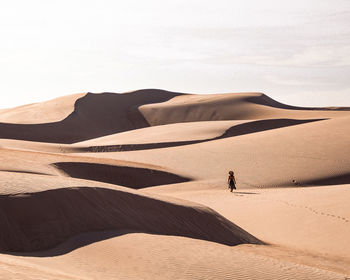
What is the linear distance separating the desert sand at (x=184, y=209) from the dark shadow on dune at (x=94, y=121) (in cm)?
1983

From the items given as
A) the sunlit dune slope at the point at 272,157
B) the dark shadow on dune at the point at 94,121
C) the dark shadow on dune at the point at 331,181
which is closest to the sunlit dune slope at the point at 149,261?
the dark shadow on dune at the point at 331,181

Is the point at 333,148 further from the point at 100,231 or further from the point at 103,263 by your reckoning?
the point at 103,263

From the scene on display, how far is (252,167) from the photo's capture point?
31422 millimetres

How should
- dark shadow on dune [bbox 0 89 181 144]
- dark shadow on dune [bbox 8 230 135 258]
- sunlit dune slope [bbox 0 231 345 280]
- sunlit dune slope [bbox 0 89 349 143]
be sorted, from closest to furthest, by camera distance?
sunlit dune slope [bbox 0 231 345 280] < dark shadow on dune [bbox 8 230 135 258] < dark shadow on dune [bbox 0 89 181 144] < sunlit dune slope [bbox 0 89 349 143]

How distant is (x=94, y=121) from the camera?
244 feet

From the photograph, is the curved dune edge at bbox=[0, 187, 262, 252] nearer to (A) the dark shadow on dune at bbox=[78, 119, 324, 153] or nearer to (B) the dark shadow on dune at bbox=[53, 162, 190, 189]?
(B) the dark shadow on dune at bbox=[53, 162, 190, 189]

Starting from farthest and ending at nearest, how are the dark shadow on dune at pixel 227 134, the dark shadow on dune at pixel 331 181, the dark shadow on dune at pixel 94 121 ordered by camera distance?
1. the dark shadow on dune at pixel 94 121
2. the dark shadow on dune at pixel 227 134
3. the dark shadow on dune at pixel 331 181

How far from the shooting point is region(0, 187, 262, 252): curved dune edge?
42.9 feet

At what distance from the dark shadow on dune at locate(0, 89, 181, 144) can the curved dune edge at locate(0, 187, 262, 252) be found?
46.5 metres

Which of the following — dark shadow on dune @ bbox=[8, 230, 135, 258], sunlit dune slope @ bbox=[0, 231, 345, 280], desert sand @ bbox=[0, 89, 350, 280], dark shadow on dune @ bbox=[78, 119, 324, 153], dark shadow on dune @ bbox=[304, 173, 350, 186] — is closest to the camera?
sunlit dune slope @ bbox=[0, 231, 345, 280]

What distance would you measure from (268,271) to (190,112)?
213 ft

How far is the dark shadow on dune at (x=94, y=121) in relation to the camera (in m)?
63.4

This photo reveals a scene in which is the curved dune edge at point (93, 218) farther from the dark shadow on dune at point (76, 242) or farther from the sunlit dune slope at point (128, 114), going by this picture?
the sunlit dune slope at point (128, 114)

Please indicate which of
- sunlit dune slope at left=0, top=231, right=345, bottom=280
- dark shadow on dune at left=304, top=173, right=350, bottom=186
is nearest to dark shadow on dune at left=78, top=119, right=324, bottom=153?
dark shadow on dune at left=304, top=173, right=350, bottom=186
